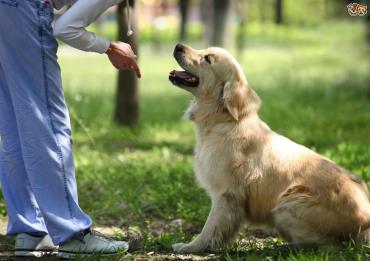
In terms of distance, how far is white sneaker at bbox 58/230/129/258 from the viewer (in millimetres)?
4266

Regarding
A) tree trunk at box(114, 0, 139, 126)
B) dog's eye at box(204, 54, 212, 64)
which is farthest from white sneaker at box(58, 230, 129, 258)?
tree trunk at box(114, 0, 139, 126)

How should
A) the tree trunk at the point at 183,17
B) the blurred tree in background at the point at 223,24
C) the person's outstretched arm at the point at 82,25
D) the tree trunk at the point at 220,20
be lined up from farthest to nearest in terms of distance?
the tree trunk at the point at 183,17
the tree trunk at the point at 220,20
the blurred tree in background at the point at 223,24
the person's outstretched arm at the point at 82,25

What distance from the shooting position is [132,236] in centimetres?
511

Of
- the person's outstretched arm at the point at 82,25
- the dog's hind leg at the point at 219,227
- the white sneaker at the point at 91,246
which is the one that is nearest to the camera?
the person's outstretched arm at the point at 82,25

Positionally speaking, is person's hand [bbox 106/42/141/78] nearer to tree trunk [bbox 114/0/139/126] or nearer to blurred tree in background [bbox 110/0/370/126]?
blurred tree in background [bbox 110/0/370/126]

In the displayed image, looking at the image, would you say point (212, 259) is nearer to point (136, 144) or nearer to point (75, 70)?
point (136, 144)

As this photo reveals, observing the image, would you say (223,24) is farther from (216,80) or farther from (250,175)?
(250,175)

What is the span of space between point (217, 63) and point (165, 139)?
16.0 ft

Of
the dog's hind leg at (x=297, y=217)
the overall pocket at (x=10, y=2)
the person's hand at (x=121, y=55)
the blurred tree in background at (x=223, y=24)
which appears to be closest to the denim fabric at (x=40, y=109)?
the overall pocket at (x=10, y=2)

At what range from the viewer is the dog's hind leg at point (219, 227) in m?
4.64

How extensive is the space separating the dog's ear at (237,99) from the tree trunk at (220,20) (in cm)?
2326

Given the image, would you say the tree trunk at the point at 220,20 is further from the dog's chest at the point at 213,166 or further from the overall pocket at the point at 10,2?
the overall pocket at the point at 10,2

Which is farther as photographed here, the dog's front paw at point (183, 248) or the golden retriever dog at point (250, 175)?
the dog's front paw at point (183, 248)

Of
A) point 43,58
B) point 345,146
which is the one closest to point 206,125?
point 43,58
